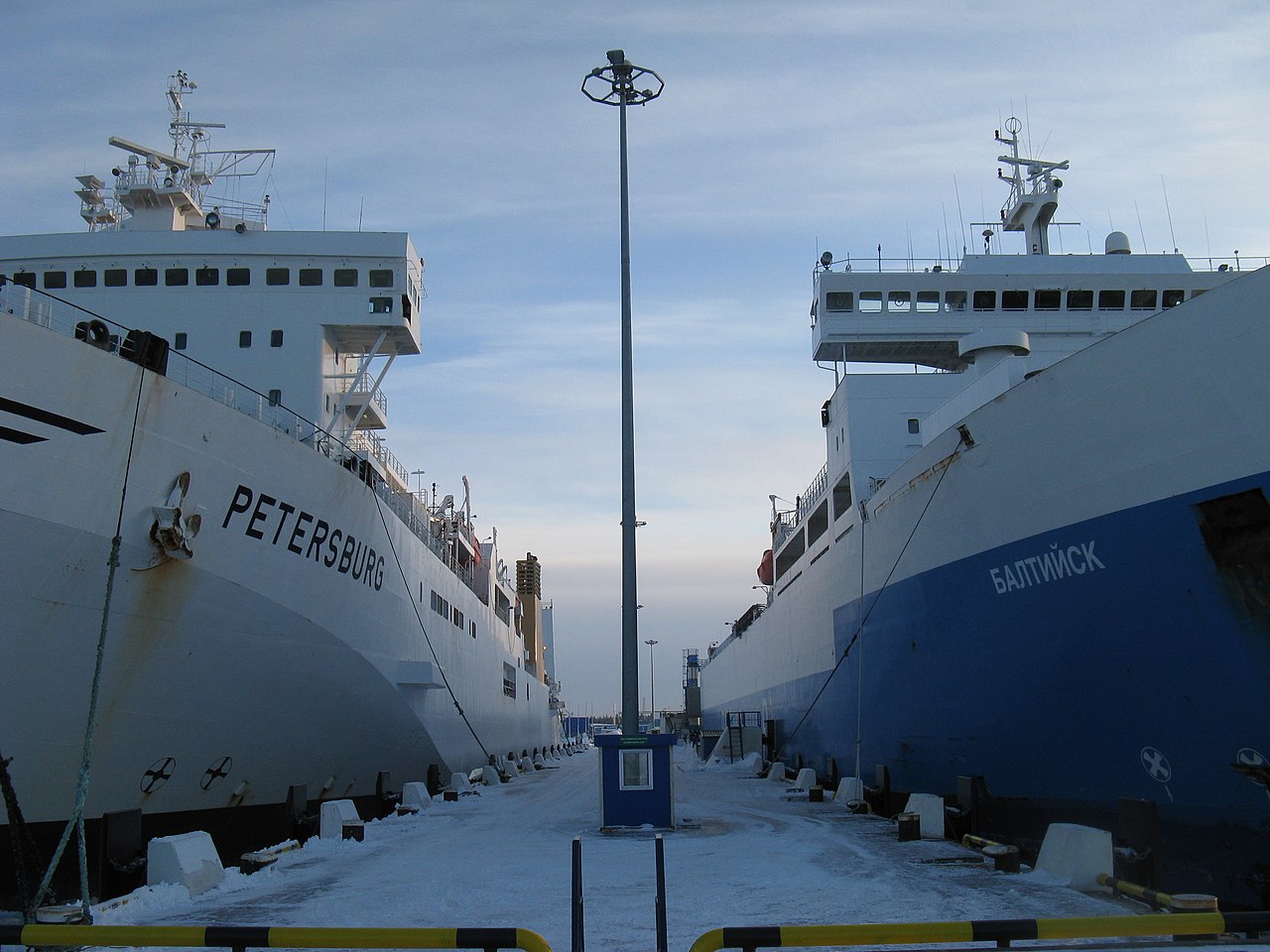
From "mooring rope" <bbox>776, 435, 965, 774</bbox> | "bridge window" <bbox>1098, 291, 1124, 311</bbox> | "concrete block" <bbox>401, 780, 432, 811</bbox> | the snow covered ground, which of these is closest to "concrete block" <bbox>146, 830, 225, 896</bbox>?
the snow covered ground

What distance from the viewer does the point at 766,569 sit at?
33875 millimetres

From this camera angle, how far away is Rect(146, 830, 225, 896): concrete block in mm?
7969

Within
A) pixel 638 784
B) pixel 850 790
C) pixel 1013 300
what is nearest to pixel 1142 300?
pixel 1013 300

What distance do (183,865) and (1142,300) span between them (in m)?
18.2

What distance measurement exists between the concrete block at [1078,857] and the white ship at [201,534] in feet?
24.5

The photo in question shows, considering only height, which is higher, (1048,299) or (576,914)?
(1048,299)

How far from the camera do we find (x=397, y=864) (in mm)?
9656

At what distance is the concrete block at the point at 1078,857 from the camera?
298 inches

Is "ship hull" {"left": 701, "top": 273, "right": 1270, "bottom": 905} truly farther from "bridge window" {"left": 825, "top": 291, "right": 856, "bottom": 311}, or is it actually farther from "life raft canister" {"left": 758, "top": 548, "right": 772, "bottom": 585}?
"life raft canister" {"left": 758, "top": 548, "right": 772, "bottom": 585}

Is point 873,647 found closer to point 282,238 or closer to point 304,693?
point 304,693

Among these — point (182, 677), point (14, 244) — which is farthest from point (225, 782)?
point (14, 244)

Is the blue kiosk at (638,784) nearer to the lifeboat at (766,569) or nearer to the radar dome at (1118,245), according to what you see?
the radar dome at (1118,245)

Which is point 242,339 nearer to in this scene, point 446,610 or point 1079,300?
point 446,610

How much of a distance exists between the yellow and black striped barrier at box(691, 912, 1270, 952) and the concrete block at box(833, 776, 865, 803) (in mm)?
11528
